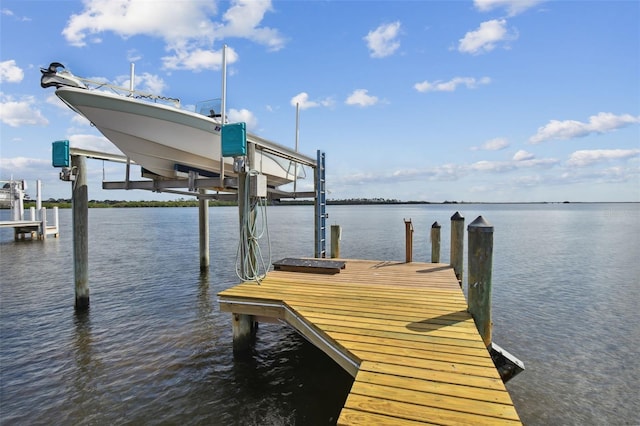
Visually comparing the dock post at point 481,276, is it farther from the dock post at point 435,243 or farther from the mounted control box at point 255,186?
the dock post at point 435,243

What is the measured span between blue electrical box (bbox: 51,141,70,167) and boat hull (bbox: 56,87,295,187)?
0.92m

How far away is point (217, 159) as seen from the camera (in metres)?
10.5

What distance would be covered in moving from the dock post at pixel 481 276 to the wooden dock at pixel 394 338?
20 cm

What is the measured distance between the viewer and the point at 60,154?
9109 mm

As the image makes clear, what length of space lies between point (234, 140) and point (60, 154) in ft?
16.9

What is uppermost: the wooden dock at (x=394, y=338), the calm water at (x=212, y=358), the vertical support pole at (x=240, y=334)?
the wooden dock at (x=394, y=338)

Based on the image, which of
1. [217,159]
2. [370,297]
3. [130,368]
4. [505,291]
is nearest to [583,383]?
[370,297]

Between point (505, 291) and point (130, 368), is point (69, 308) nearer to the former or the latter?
point (130, 368)

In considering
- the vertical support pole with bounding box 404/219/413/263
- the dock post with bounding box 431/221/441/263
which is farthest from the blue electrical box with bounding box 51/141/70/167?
the dock post with bounding box 431/221/441/263

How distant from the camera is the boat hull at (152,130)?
8711 millimetres

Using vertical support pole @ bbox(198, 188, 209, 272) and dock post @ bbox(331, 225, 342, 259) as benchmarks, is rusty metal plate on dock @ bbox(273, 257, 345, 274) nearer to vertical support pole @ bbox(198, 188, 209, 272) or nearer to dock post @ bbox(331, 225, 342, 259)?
dock post @ bbox(331, 225, 342, 259)

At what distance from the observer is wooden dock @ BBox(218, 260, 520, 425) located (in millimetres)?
3051

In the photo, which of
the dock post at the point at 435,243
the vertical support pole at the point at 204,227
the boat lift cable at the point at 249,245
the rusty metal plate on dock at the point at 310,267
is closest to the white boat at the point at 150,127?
the boat lift cable at the point at 249,245

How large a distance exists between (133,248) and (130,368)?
1998 cm
